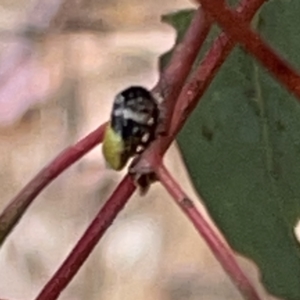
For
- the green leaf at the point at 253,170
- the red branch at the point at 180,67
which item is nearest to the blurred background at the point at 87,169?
the green leaf at the point at 253,170

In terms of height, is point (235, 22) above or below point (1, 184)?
above

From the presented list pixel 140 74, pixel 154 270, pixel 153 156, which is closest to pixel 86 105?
pixel 140 74

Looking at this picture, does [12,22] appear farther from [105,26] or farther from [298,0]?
[298,0]

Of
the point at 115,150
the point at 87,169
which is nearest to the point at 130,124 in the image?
the point at 115,150

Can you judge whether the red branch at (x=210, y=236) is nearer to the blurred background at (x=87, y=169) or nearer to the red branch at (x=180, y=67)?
the red branch at (x=180, y=67)

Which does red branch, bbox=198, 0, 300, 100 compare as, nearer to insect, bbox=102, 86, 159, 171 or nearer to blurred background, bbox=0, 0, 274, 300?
insect, bbox=102, 86, 159, 171

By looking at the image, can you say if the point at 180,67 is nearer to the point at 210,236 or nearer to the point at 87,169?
the point at 210,236
